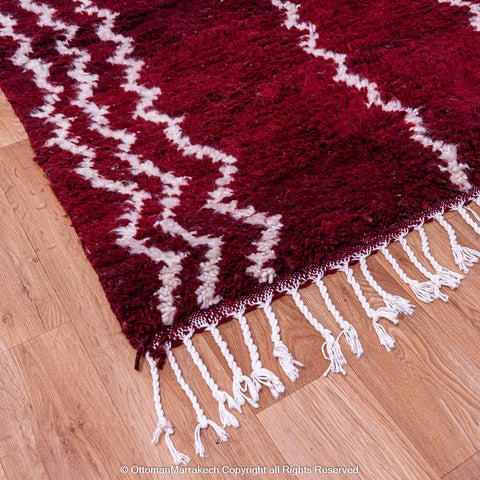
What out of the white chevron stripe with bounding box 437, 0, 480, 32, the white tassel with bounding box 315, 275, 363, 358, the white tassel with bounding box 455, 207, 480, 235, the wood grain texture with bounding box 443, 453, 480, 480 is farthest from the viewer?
the white chevron stripe with bounding box 437, 0, 480, 32

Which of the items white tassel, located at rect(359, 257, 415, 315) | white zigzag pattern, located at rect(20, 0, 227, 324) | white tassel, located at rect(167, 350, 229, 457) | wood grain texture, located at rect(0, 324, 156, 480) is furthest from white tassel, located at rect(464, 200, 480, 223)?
wood grain texture, located at rect(0, 324, 156, 480)

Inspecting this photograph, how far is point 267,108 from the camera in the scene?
3.51 ft

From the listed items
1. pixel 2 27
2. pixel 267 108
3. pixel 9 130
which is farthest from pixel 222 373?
pixel 2 27

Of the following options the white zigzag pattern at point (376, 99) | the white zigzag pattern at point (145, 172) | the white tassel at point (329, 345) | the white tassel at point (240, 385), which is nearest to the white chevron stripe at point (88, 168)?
the white zigzag pattern at point (145, 172)

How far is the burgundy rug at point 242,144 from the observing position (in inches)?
32.8

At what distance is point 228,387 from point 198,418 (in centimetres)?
6

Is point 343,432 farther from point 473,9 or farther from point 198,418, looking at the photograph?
point 473,9

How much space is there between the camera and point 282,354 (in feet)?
2.56

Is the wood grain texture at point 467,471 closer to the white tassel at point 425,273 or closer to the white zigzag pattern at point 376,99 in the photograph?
the white tassel at point 425,273

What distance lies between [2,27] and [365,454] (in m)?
1.25

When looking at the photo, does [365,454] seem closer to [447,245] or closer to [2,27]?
[447,245]

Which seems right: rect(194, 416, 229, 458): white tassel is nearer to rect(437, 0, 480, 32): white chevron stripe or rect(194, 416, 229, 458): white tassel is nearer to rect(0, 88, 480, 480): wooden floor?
rect(0, 88, 480, 480): wooden floor

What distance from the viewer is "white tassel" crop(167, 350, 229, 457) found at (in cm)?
71

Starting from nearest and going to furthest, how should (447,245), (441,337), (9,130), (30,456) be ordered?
1. (30,456)
2. (441,337)
3. (447,245)
4. (9,130)
